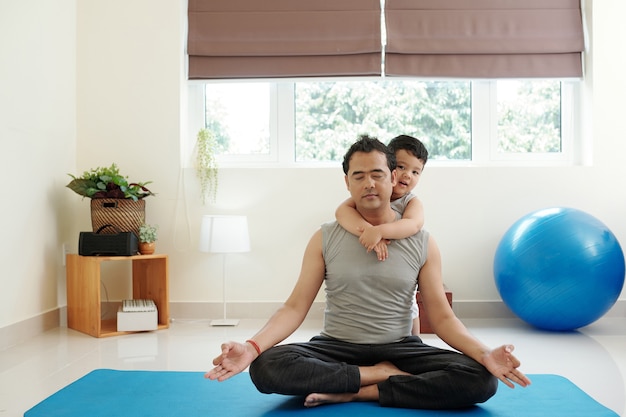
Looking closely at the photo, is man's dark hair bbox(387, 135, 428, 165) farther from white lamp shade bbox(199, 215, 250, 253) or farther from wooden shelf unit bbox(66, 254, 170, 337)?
wooden shelf unit bbox(66, 254, 170, 337)

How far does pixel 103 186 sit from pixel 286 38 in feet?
4.98

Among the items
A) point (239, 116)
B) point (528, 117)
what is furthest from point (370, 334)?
point (528, 117)

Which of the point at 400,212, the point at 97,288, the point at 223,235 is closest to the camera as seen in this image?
the point at 400,212

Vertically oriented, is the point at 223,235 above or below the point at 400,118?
below

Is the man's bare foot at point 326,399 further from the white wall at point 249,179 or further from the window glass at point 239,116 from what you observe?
the window glass at point 239,116

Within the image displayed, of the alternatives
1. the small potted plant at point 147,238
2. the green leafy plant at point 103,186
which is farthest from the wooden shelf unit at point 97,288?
the green leafy plant at point 103,186

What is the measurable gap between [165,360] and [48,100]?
1862 millimetres

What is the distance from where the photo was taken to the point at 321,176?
4691 millimetres

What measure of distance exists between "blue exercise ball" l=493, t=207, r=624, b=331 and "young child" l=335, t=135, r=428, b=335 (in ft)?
3.86

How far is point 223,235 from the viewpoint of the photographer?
14.4 feet

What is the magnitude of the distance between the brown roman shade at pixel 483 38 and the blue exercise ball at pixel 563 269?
118 centimetres

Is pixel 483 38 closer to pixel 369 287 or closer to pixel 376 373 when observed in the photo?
pixel 369 287

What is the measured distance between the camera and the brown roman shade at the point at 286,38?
4695 millimetres

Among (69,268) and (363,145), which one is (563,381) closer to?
(363,145)
